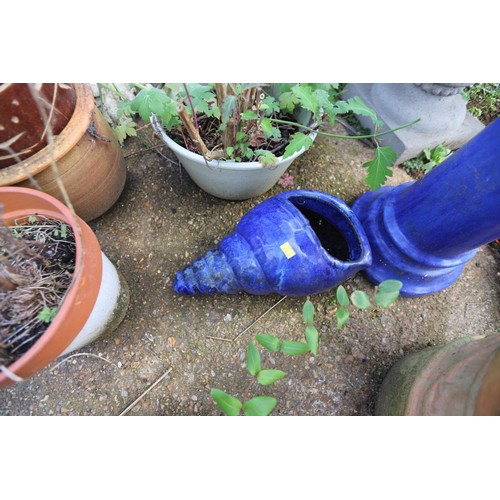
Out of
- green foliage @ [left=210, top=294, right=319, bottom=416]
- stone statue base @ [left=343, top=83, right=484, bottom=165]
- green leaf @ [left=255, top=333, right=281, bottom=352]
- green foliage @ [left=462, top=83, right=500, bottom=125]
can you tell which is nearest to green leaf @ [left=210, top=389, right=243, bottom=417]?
green foliage @ [left=210, top=294, right=319, bottom=416]

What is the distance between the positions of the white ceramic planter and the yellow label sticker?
0.32 m

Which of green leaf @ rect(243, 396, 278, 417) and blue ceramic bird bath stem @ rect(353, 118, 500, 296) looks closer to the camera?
green leaf @ rect(243, 396, 278, 417)

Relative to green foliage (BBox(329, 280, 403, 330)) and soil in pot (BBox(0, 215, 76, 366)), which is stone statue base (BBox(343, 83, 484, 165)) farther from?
soil in pot (BBox(0, 215, 76, 366))

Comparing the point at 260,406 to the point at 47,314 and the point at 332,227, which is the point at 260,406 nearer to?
the point at 47,314

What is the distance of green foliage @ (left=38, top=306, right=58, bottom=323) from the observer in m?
0.98

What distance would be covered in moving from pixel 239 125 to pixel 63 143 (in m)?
0.64

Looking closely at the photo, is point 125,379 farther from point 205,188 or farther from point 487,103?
point 487,103

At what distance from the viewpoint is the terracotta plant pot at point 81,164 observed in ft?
3.84

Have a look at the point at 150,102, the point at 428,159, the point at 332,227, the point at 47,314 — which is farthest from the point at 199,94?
the point at 428,159

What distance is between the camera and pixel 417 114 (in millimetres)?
1736

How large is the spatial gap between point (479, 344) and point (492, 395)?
30cm

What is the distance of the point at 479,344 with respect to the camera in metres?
1.06

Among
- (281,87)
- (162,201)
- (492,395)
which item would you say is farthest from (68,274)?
(492,395)

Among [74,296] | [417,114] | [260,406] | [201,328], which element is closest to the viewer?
[260,406]
